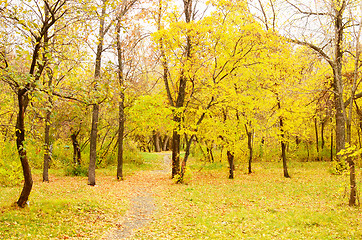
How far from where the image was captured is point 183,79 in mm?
16344

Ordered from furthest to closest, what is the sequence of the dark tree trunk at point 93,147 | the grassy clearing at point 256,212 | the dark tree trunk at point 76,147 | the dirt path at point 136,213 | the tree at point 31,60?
the dark tree trunk at point 76,147 → the dark tree trunk at point 93,147 → the dirt path at point 136,213 → the grassy clearing at point 256,212 → the tree at point 31,60

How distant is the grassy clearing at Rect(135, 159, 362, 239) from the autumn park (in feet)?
0.20

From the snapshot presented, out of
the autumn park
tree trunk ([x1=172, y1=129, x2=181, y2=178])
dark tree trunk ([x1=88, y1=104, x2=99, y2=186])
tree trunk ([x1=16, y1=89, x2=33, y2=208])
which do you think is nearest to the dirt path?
the autumn park

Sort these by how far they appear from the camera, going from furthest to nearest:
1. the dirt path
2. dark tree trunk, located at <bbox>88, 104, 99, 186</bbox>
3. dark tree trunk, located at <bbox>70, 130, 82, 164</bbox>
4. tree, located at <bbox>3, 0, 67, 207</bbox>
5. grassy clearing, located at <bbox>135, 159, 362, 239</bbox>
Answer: dark tree trunk, located at <bbox>70, 130, 82, 164</bbox> < dark tree trunk, located at <bbox>88, 104, 99, 186</bbox> < the dirt path < grassy clearing, located at <bbox>135, 159, 362, 239</bbox> < tree, located at <bbox>3, 0, 67, 207</bbox>

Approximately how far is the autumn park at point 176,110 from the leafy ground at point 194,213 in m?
0.06

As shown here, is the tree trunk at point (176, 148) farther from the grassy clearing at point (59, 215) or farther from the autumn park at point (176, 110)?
the grassy clearing at point (59, 215)

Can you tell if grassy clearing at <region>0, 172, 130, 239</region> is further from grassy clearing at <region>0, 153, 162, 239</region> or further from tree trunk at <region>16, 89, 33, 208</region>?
tree trunk at <region>16, 89, 33, 208</region>

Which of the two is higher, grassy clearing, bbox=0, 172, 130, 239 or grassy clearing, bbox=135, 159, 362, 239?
grassy clearing, bbox=0, 172, 130, 239

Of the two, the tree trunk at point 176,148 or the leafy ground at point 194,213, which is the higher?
the tree trunk at point 176,148

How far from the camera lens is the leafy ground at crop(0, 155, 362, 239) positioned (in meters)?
7.59

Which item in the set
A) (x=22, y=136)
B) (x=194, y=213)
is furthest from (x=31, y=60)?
(x=194, y=213)

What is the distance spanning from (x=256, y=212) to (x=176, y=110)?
7.37 metres

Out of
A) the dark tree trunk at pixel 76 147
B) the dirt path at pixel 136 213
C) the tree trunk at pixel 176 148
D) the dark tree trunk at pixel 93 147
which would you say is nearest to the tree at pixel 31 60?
the dirt path at pixel 136 213

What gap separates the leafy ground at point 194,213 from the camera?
24.9ft
